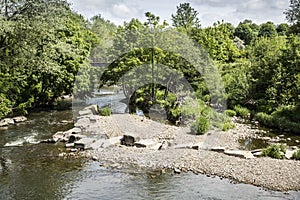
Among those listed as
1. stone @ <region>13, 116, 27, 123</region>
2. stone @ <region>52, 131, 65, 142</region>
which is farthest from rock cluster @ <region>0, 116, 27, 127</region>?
stone @ <region>52, 131, 65, 142</region>

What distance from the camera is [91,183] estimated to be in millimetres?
13578

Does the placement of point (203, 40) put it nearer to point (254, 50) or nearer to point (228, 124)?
point (254, 50)

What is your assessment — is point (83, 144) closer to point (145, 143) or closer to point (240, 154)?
point (145, 143)

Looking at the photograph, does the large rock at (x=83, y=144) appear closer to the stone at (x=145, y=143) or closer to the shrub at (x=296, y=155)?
the stone at (x=145, y=143)

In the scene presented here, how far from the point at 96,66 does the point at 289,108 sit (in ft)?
52.5

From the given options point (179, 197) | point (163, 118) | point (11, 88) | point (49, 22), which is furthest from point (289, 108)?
point (11, 88)

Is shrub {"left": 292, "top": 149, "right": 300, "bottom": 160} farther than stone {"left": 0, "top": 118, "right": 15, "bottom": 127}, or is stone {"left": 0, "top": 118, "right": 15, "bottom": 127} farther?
stone {"left": 0, "top": 118, "right": 15, "bottom": 127}

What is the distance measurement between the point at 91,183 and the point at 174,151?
187 inches

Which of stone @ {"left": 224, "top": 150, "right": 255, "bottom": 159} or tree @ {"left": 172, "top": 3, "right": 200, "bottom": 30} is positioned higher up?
tree @ {"left": 172, "top": 3, "right": 200, "bottom": 30}

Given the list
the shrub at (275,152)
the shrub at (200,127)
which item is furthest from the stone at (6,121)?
the shrub at (275,152)

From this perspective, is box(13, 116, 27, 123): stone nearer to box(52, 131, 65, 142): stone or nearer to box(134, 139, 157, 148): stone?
box(52, 131, 65, 142): stone

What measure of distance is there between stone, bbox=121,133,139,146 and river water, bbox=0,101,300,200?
316 cm

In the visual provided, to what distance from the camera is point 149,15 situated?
25.1 metres

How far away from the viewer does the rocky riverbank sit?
1389 centimetres
